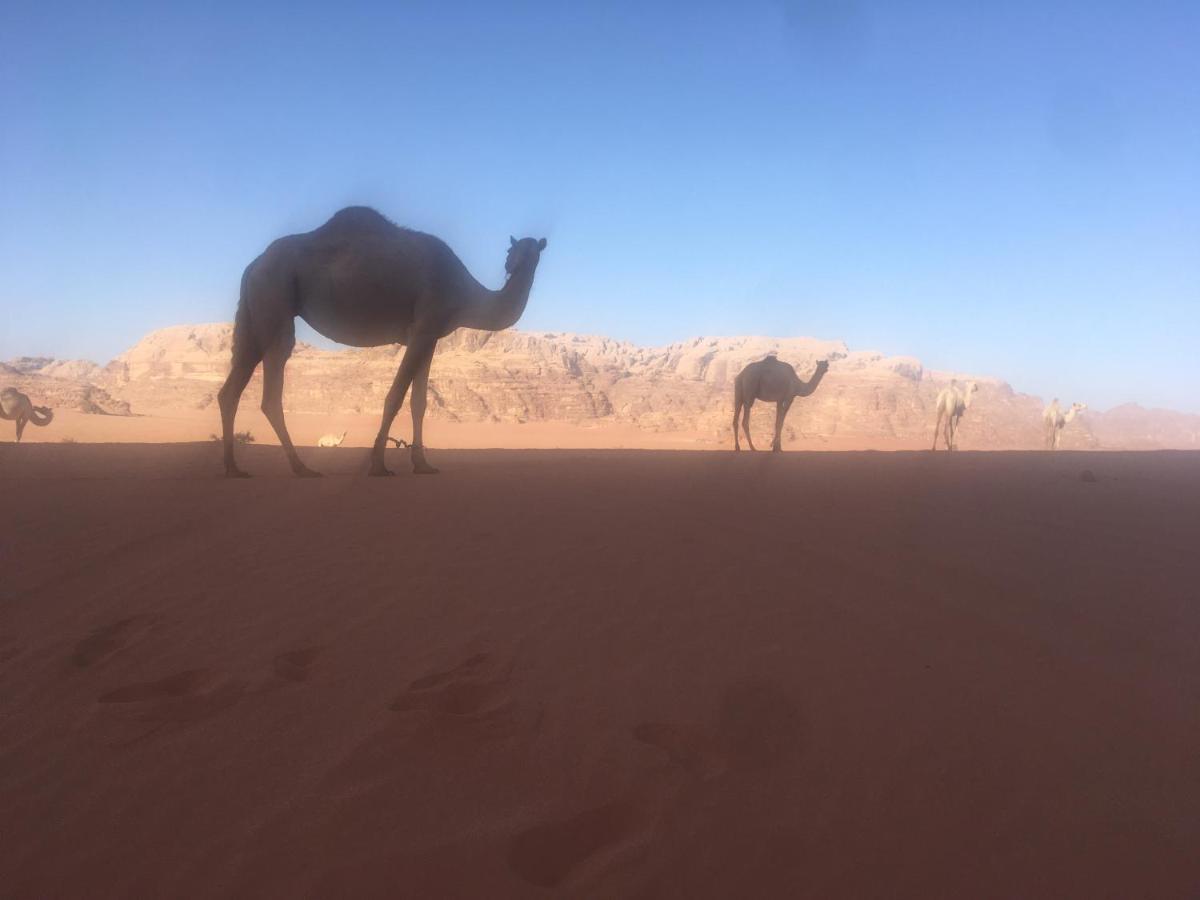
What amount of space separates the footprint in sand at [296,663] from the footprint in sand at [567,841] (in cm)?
133

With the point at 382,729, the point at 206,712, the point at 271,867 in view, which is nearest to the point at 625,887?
the point at 271,867

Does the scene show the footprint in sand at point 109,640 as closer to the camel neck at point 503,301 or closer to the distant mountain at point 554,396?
the camel neck at point 503,301

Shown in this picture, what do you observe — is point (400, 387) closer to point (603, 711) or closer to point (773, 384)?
point (603, 711)

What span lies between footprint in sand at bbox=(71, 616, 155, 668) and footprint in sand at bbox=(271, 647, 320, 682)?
0.75m

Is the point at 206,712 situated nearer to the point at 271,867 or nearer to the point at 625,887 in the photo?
the point at 271,867

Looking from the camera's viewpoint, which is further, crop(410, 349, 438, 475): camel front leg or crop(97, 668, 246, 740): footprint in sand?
crop(410, 349, 438, 475): camel front leg

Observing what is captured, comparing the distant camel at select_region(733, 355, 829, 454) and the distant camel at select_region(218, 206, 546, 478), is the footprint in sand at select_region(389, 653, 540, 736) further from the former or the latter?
the distant camel at select_region(733, 355, 829, 454)

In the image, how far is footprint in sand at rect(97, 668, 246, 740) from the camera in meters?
2.58

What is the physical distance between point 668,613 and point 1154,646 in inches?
76.2

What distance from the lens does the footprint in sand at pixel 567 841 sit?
1.81m

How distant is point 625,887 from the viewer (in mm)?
1727

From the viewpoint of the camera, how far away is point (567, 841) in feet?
6.31

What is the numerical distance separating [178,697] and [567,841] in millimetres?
1685

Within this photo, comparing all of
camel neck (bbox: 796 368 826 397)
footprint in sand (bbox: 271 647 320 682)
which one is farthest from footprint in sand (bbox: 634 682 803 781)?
camel neck (bbox: 796 368 826 397)
